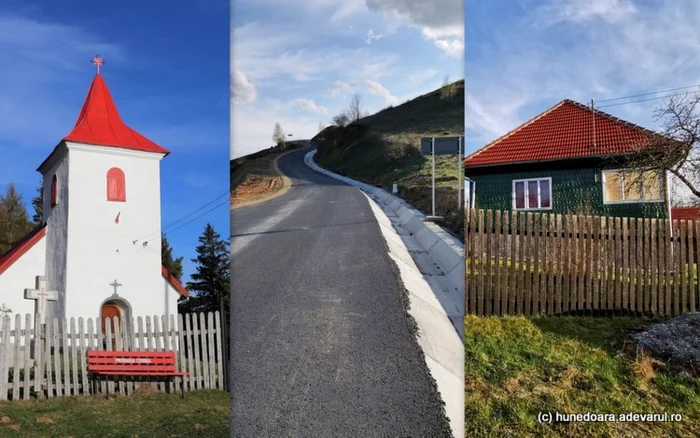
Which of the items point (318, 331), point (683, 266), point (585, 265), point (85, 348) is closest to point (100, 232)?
point (85, 348)

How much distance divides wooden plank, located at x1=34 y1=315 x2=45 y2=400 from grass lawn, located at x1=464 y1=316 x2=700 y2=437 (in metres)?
2.84

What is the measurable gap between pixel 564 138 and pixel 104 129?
3.28m

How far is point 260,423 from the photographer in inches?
91.9

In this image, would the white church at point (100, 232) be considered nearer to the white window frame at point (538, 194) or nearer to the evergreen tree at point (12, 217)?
the evergreen tree at point (12, 217)

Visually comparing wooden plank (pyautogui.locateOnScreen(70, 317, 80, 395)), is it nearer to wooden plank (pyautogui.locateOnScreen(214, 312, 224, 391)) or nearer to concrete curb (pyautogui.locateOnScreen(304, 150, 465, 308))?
wooden plank (pyautogui.locateOnScreen(214, 312, 224, 391))

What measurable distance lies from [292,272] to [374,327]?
0.50 metres

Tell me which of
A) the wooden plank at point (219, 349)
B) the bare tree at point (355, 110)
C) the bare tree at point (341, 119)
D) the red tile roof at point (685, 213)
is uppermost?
the bare tree at point (355, 110)

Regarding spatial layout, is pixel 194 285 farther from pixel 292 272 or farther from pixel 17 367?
pixel 17 367

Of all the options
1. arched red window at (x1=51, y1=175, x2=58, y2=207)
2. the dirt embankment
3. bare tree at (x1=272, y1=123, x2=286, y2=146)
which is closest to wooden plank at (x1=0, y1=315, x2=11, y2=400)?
arched red window at (x1=51, y1=175, x2=58, y2=207)

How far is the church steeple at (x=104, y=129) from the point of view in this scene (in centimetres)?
335

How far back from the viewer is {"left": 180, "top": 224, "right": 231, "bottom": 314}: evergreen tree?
9.39ft

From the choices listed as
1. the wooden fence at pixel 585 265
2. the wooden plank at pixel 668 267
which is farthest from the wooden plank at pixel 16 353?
the wooden plank at pixel 668 267

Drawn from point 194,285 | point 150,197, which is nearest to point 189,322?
point 194,285

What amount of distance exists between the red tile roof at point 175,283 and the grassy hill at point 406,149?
1.24 m
